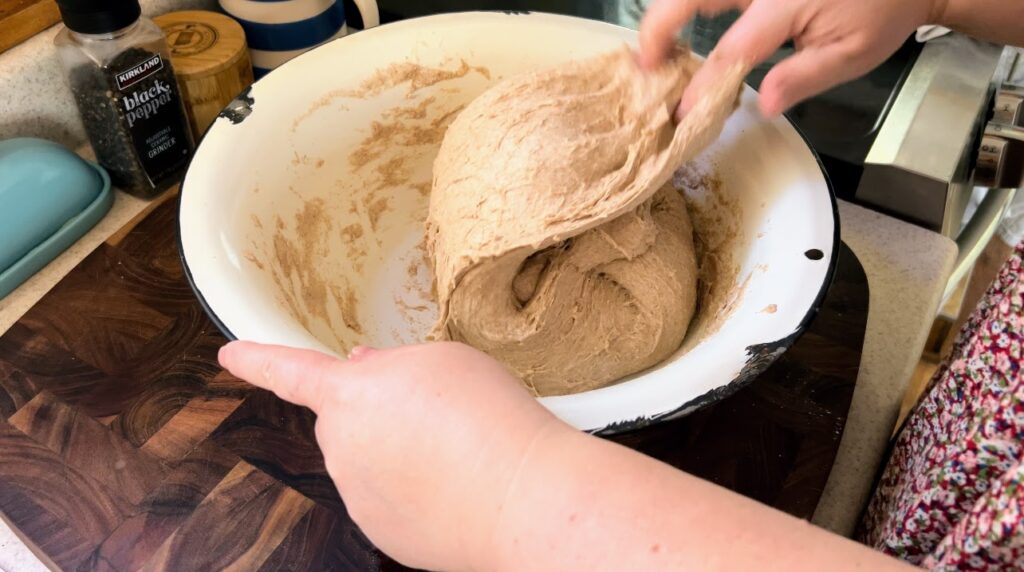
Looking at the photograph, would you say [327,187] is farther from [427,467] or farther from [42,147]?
[427,467]

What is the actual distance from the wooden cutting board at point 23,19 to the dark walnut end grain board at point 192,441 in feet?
0.94

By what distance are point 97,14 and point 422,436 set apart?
60 centimetres

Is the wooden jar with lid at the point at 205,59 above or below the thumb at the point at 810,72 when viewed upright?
below

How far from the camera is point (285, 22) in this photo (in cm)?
96

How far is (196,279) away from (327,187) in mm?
260

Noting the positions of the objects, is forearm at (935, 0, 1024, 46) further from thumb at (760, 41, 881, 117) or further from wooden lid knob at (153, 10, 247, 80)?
wooden lid knob at (153, 10, 247, 80)

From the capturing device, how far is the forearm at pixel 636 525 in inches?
14.6

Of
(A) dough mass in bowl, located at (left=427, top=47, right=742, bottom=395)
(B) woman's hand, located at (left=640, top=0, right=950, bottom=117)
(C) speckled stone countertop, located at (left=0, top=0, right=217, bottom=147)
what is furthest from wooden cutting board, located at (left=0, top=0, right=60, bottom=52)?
(B) woman's hand, located at (left=640, top=0, right=950, bottom=117)

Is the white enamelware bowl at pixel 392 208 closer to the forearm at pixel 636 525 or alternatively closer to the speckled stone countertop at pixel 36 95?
the forearm at pixel 636 525

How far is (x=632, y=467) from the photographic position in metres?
0.41

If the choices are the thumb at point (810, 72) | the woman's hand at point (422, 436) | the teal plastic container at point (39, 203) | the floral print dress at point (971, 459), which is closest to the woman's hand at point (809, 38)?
the thumb at point (810, 72)

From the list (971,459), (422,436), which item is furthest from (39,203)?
(971,459)

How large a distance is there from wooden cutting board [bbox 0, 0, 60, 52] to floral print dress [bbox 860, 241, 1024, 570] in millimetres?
987

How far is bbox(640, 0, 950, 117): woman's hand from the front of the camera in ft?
1.99
